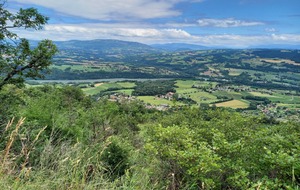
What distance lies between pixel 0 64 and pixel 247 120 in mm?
11652

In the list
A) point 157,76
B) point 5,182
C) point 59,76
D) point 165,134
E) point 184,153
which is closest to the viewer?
point 5,182

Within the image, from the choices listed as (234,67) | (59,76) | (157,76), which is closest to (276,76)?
(234,67)

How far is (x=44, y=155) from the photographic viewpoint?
3.46 metres

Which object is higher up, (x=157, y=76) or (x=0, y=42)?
(x=0, y=42)

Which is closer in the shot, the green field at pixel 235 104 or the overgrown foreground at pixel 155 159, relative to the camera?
the overgrown foreground at pixel 155 159

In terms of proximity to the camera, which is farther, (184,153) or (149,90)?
(149,90)

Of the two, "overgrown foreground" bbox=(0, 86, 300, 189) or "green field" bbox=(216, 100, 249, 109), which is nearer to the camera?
"overgrown foreground" bbox=(0, 86, 300, 189)

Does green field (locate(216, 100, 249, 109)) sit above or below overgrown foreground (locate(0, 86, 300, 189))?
below

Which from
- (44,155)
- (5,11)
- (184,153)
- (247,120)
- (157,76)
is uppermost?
(5,11)

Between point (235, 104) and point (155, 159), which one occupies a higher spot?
point (155, 159)

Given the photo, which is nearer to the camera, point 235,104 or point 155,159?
point 155,159

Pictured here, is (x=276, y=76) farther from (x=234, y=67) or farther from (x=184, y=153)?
(x=184, y=153)

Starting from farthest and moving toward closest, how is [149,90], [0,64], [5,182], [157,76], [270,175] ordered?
1. [157,76]
2. [149,90]
3. [0,64]
4. [270,175]
5. [5,182]

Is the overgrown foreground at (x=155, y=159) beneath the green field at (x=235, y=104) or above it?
above
